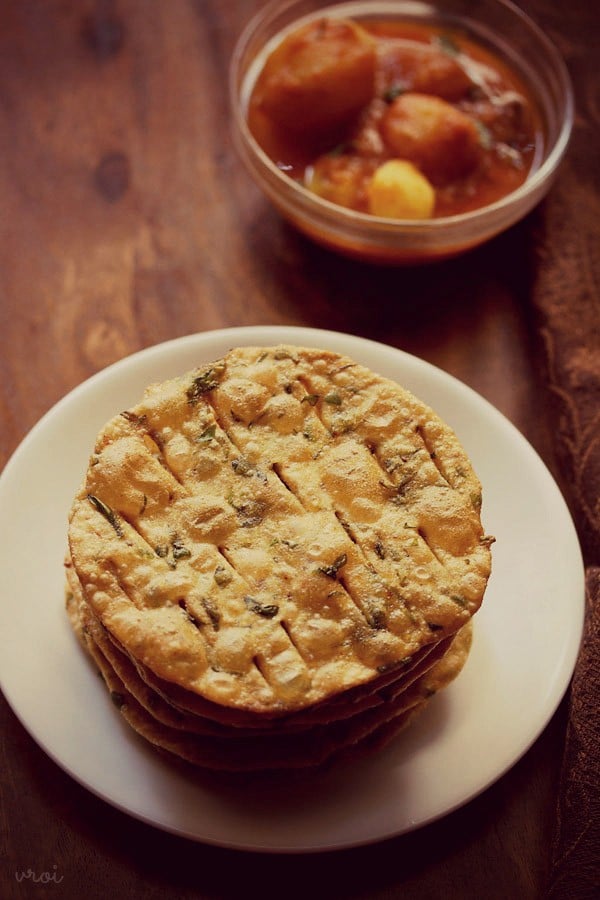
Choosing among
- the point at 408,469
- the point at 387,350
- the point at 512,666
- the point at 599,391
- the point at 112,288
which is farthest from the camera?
the point at 112,288

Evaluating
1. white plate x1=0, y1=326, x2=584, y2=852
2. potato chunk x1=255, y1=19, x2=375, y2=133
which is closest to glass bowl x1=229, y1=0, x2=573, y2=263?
potato chunk x1=255, y1=19, x2=375, y2=133

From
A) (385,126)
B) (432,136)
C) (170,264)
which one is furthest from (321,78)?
(170,264)

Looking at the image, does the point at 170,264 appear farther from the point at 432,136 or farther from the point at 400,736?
the point at 400,736

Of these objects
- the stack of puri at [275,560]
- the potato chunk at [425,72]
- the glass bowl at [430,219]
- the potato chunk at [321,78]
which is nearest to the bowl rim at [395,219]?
the glass bowl at [430,219]

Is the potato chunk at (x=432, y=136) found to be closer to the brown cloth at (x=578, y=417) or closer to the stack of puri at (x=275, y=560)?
the brown cloth at (x=578, y=417)

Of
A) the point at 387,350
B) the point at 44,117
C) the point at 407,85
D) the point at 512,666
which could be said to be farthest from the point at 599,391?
the point at 44,117

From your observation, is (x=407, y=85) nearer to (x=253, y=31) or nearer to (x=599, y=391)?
(x=253, y=31)

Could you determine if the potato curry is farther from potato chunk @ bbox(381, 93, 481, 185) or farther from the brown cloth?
the brown cloth
